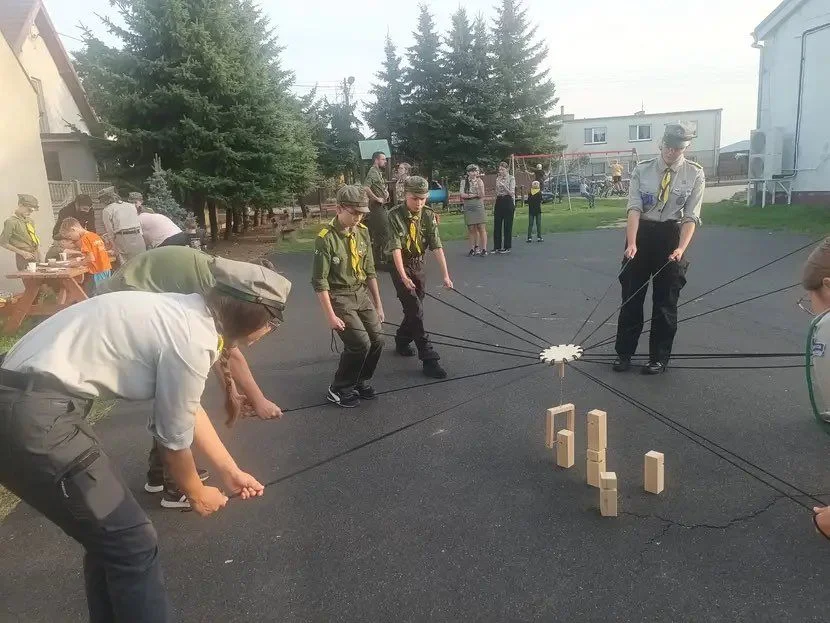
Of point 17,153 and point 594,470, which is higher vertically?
point 17,153

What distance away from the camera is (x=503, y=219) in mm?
15586

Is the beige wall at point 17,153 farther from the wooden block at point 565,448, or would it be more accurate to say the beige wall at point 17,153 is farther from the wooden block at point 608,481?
the wooden block at point 608,481

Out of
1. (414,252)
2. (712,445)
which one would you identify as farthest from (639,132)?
(712,445)

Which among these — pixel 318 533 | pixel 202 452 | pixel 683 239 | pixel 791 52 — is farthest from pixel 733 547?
pixel 791 52

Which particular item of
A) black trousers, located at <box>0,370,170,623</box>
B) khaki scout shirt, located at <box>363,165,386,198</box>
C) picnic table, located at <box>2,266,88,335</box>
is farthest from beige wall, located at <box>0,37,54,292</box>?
black trousers, located at <box>0,370,170,623</box>

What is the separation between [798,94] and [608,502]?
22474 millimetres

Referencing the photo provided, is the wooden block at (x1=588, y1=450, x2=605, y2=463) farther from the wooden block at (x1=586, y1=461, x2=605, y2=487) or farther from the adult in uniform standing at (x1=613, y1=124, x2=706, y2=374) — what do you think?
the adult in uniform standing at (x1=613, y1=124, x2=706, y2=374)

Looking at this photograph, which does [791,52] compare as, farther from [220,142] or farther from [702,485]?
[702,485]

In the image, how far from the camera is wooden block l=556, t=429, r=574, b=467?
4.21 meters

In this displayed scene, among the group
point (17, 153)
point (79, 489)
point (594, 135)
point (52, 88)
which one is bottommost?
point (79, 489)

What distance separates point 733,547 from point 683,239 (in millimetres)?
3285

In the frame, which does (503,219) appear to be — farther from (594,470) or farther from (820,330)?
(820,330)

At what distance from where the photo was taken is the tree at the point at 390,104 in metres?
40.8

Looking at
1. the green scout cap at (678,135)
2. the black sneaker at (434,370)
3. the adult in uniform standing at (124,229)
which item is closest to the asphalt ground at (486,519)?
the black sneaker at (434,370)
